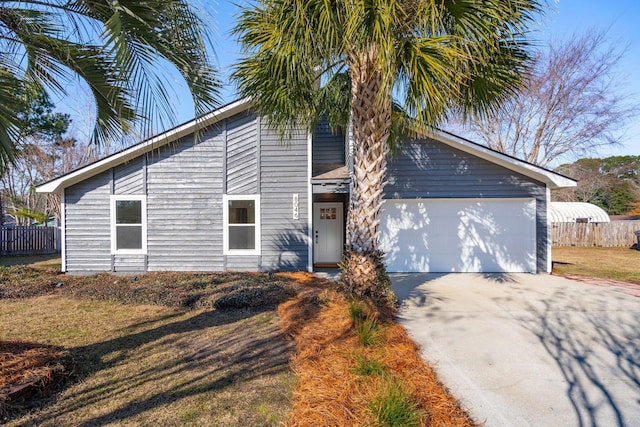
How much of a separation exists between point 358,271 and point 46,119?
53.5ft

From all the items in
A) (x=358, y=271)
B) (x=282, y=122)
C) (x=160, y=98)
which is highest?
(x=282, y=122)

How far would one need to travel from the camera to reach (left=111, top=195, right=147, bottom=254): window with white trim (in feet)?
31.4

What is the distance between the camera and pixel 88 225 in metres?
9.56

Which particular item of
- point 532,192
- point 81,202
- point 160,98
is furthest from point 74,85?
point 532,192

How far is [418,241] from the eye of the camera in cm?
975

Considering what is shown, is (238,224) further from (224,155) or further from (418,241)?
(418,241)

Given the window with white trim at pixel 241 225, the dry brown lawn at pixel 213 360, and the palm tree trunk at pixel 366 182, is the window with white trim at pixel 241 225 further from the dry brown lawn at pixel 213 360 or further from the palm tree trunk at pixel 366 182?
the palm tree trunk at pixel 366 182

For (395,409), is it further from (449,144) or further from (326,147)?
(326,147)

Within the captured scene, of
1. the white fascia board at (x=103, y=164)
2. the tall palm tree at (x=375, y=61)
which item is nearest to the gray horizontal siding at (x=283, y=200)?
the white fascia board at (x=103, y=164)

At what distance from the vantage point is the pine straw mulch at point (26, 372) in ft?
9.36

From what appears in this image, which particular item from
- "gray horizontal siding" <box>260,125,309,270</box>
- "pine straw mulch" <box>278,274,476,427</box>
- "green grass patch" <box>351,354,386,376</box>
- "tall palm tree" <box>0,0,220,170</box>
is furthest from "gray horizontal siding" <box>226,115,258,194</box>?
"green grass patch" <box>351,354,386,376</box>

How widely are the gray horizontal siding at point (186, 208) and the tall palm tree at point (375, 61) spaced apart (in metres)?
3.95

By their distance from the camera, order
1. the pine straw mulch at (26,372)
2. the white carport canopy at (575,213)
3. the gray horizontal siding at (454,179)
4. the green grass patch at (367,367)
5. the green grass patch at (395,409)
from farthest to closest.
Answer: the white carport canopy at (575,213), the gray horizontal siding at (454,179), the green grass patch at (367,367), the pine straw mulch at (26,372), the green grass patch at (395,409)

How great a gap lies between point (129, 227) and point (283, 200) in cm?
461
